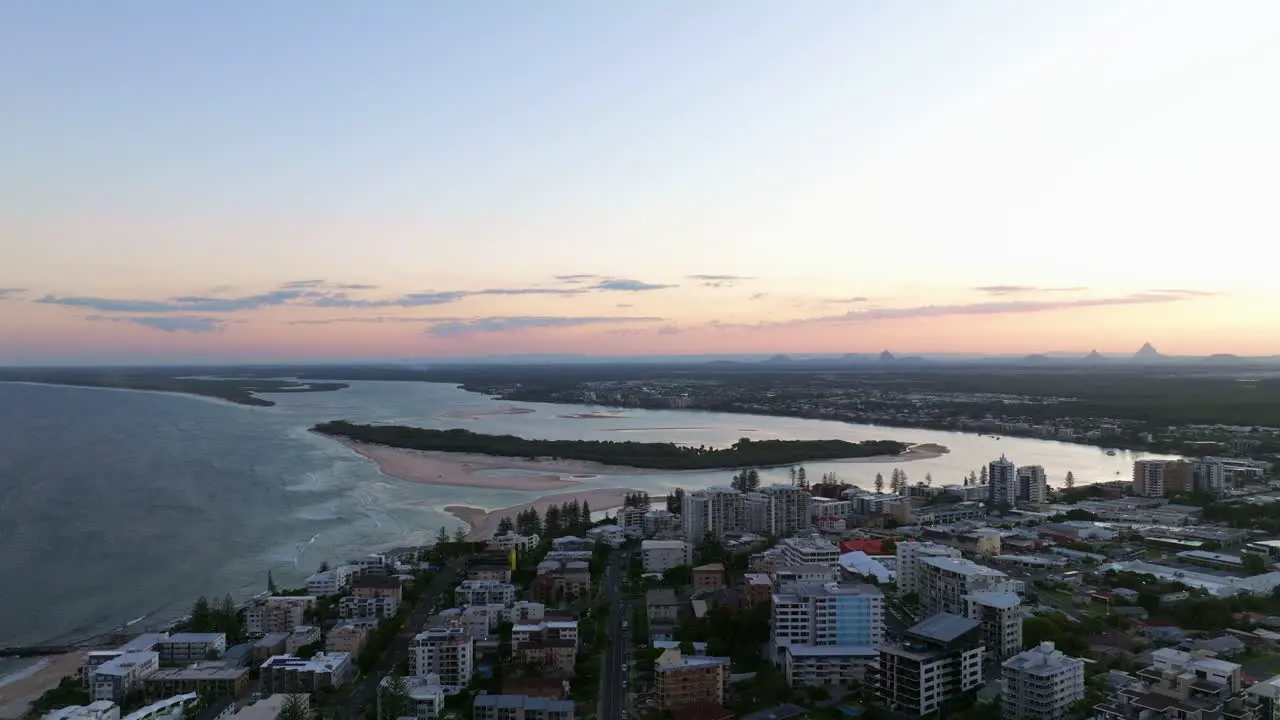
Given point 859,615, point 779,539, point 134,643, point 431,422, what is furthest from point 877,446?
point 134,643

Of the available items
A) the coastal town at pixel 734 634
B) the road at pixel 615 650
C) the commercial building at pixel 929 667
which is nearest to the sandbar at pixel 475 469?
the coastal town at pixel 734 634

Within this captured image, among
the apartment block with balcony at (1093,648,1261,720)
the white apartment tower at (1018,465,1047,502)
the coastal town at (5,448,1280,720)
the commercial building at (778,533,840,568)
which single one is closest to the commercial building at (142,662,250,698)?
the coastal town at (5,448,1280,720)

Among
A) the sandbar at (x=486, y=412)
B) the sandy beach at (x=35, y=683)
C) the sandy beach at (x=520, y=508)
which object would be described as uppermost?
the sandbar at (x=486, y=412)

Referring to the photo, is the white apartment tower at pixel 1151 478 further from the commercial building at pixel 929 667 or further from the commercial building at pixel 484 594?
the commercial building at pixel 484 594

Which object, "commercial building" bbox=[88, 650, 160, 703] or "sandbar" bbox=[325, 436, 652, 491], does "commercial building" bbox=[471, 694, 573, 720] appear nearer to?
"commercial building" bbox=[88, 650, 160, 703]

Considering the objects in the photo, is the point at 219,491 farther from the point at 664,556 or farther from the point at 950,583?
the point at 950,583

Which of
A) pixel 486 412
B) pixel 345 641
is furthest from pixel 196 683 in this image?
pixel 486 412
